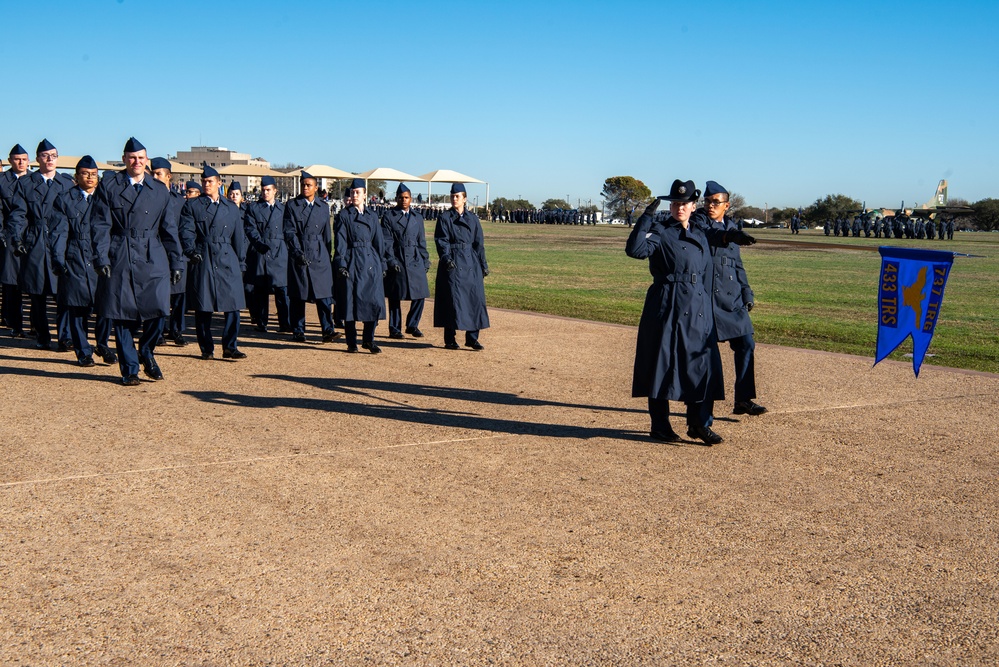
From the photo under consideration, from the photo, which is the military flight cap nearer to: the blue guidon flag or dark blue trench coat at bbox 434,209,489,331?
the blue guidon flag

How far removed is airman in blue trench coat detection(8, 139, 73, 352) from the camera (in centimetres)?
1157

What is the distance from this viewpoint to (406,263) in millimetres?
13234

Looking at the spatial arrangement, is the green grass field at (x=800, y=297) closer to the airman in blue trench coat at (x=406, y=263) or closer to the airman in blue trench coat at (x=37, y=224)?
the airman in blue trench coat at (x=406, y=263)

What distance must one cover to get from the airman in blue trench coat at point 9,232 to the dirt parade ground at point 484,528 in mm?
3341

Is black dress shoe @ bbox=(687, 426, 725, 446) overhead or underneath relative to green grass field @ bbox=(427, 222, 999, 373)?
underneath

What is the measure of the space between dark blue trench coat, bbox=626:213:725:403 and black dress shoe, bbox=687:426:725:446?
24 cm

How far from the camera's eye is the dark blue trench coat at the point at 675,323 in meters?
6.93

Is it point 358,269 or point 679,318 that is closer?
point 679,318

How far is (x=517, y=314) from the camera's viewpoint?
15422 millimetres

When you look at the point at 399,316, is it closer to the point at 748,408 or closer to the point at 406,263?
the point at 406,263

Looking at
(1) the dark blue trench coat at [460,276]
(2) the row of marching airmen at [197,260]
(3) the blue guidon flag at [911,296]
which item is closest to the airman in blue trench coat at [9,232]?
(2) the row of marching airmen at [197,260]

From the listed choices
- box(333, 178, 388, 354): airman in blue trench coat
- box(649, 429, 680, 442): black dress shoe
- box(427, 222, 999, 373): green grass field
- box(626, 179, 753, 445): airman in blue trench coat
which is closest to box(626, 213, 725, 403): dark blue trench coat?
box(626, 179, 753, 445): airman in blue trench coat

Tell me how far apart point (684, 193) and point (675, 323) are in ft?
2.86

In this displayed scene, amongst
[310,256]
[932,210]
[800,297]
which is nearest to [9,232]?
[310,256]
